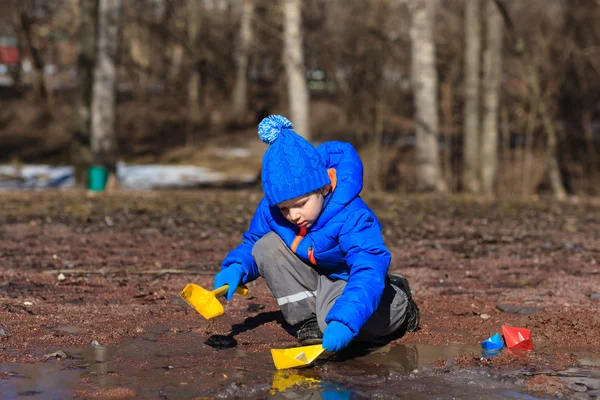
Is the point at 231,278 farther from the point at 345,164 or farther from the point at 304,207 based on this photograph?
the point at 345,164

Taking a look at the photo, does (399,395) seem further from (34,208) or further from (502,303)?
→ (34,208)

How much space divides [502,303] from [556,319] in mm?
471

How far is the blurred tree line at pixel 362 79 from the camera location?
57.7 feet

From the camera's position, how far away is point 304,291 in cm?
415

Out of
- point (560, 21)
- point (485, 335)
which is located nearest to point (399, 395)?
point (485, 335)

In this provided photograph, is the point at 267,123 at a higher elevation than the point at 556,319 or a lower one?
higher

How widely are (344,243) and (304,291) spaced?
0.44m

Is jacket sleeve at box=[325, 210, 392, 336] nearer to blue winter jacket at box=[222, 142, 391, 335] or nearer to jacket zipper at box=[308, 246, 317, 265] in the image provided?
blue winter jacket at box=[222, 142, 391, 335]

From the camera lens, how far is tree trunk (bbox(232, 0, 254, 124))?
2762cm

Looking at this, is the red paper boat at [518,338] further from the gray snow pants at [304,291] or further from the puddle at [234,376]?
the gray snow pants at [304,291]

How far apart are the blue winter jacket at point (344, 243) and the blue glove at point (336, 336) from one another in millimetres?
21

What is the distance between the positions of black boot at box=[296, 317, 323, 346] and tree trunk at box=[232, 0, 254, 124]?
23.8m

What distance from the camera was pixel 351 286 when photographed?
145 inches

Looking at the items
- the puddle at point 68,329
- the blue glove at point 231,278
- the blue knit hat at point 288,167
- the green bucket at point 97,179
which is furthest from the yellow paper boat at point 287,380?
the green bucket at point 97,179
